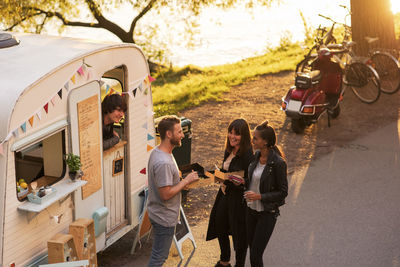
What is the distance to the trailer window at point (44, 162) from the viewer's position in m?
6.31

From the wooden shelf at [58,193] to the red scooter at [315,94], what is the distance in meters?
5.66

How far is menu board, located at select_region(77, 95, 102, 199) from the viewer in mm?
6477

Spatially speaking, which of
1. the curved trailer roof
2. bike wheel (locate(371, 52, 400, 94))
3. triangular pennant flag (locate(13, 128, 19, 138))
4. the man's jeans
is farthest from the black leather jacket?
bike wheel (locate(371, 52, 400, 94))

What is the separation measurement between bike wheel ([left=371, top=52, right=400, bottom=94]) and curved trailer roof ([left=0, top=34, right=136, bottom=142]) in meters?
7.87

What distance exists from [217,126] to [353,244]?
5.00m

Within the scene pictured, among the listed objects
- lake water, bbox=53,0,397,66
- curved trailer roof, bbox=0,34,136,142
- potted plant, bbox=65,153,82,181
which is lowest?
lake water, bbox=53,0,397,66

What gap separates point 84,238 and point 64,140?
98 cm

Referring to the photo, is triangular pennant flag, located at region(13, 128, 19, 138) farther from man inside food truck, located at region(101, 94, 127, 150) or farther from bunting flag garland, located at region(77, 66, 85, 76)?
man inside food truck, located at region(101, 94, 127, 150)

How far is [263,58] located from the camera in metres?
19.8

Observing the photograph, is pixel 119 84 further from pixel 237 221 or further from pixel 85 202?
pixel 237 221

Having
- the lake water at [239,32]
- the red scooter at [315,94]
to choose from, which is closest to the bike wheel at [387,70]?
the red scooter at [315,94]

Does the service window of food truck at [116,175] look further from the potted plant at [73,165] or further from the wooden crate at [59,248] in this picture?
the wooden crate at [59,248]

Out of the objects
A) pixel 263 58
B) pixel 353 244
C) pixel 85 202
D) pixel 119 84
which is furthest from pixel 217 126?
pixel 263 58

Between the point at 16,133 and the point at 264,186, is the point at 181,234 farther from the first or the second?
the point at 16,133
